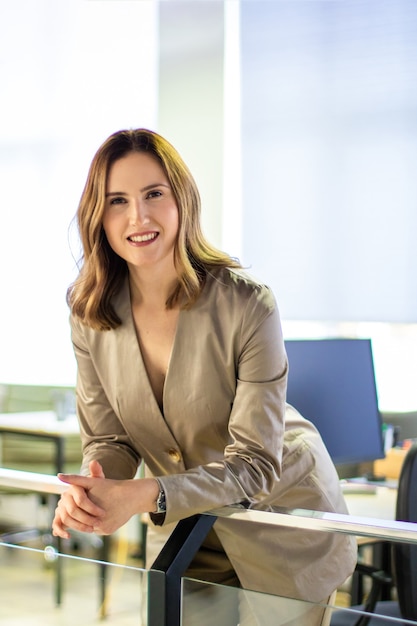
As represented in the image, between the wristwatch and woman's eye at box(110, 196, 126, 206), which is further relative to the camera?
woman's eye at box(110, 196, 126, 206)

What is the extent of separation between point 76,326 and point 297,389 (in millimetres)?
1113

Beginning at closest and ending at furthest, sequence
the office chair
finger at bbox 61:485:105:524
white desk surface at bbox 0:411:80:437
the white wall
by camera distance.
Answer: finger at bbox 61:485:105:524, the office chair, white desk surface at bbox 0:411:80:437, the white wall

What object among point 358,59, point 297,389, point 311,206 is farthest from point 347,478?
point 358,59

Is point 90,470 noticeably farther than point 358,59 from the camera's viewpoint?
No

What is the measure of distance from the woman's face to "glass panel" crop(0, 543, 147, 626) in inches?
20.8

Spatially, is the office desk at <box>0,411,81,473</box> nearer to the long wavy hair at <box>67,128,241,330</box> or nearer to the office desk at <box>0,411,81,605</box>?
the office desk at <box>0,411,81,605</box>

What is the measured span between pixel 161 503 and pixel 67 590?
215 mm

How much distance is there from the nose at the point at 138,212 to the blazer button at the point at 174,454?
41cm

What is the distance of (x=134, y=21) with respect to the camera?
4992 mm

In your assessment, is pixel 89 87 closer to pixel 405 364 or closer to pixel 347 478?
pixel 405 364

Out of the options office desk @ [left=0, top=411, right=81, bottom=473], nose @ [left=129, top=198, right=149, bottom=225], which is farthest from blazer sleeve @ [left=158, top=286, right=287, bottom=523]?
office desk @ [left=0, top=411, right=81, bottom=473]

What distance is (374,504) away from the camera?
2.89 meters

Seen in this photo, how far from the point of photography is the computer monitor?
2.63m

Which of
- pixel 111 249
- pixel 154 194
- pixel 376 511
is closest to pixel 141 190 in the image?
pixel 154 194
